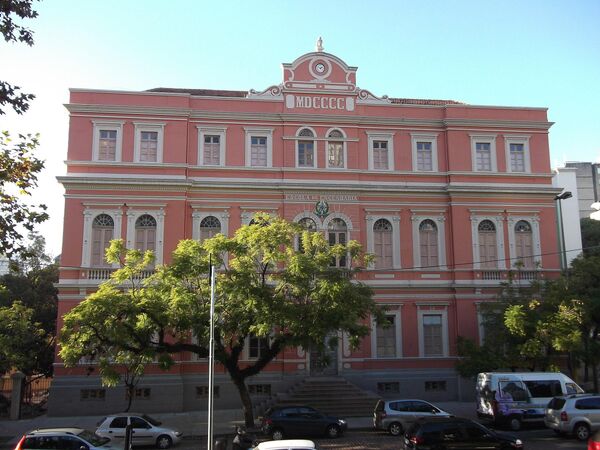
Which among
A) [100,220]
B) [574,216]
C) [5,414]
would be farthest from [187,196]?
[574,216]

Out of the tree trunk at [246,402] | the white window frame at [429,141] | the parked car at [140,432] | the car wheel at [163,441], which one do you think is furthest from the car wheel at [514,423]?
the white window frame at [429,141]

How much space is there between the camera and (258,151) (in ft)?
98.2

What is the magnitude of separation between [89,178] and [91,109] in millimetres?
3569

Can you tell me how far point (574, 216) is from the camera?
158ft

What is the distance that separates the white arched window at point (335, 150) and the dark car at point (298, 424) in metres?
13.4

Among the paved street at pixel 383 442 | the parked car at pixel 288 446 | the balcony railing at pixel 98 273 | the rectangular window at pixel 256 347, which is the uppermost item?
the balcony railing at pixel 98 273

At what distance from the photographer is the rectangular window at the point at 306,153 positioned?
29969 millimetres

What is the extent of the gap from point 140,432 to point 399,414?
9.20 m

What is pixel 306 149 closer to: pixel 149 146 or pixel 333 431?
pixel 149 146

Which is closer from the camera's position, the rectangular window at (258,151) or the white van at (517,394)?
the white van at (517,394)

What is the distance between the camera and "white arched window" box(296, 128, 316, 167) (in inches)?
1179

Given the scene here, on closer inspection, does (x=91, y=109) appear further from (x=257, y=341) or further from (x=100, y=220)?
(x=257, y=341)

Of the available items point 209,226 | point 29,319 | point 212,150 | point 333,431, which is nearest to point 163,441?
point 333,431

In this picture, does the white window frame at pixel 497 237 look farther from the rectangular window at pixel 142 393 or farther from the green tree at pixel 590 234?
the green tree at pixel 590 234
